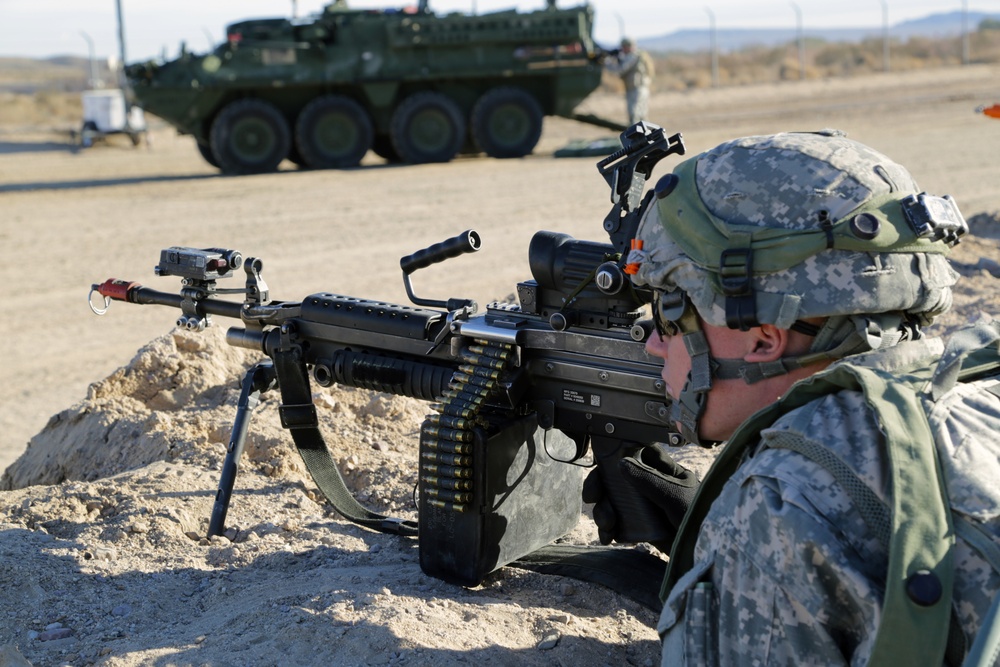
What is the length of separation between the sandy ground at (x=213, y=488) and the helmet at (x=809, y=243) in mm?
1485

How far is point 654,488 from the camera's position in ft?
12.0

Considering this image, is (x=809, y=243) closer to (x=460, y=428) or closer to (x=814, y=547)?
(x=814, y=547)

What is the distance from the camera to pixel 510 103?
19.9 m

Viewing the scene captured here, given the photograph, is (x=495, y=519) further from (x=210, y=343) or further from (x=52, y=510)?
(x=210, y=343)

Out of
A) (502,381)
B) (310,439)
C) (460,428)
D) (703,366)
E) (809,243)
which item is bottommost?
(310,439)

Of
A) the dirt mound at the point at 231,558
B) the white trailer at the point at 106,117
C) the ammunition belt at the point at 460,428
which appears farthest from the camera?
the white trailer at the point at 106,117

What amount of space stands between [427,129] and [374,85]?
1115mm

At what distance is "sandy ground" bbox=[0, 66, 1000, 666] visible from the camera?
3.51m

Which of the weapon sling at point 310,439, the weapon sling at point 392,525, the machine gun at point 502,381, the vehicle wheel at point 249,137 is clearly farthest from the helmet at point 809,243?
the vehicle wheel at point 249,137

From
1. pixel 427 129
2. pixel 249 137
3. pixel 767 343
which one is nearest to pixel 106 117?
pixel 249 137

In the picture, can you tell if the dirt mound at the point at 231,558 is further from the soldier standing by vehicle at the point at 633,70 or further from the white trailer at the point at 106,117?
the white trailer at the point at 106,117

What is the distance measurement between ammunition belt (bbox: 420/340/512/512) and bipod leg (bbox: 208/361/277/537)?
950 millimetres

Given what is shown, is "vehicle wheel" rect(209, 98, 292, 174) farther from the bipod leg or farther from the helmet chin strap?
the helmet chin strap

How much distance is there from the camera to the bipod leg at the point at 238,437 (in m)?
4.43
